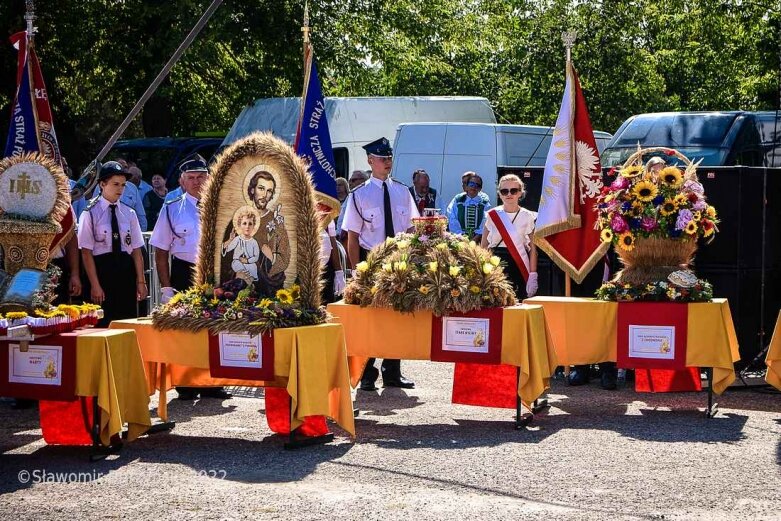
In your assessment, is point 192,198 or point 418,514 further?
point 192,198

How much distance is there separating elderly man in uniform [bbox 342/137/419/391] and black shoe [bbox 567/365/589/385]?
1.47 meters

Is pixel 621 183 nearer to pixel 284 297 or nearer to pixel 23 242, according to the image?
pixel 284 297

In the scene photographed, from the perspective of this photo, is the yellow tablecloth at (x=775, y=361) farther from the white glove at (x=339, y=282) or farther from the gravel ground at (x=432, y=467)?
the white glove at (x=339, y=282)

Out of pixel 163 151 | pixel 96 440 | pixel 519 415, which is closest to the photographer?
pixel 96 440

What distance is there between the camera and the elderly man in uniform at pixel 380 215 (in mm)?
11352

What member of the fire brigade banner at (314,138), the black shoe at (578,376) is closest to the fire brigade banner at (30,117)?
the fire brigade banner at (314,138)

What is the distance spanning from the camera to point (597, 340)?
9789 millimetres

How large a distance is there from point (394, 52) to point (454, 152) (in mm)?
9594

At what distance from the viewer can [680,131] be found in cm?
1683

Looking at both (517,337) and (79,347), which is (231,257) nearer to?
(79,347)

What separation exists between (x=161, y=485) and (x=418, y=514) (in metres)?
1.66

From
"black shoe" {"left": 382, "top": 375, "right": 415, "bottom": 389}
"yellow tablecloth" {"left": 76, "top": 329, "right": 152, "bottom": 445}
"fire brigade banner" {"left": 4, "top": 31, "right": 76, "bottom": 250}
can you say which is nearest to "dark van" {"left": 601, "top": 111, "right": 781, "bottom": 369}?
"black shoe" {"left": 382, "top": 375, "right": 415, "bottom": 389}

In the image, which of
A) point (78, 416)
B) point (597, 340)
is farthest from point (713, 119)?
point (78, 416)

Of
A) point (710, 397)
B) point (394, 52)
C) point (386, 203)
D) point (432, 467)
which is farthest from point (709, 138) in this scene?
point (394, 52)
